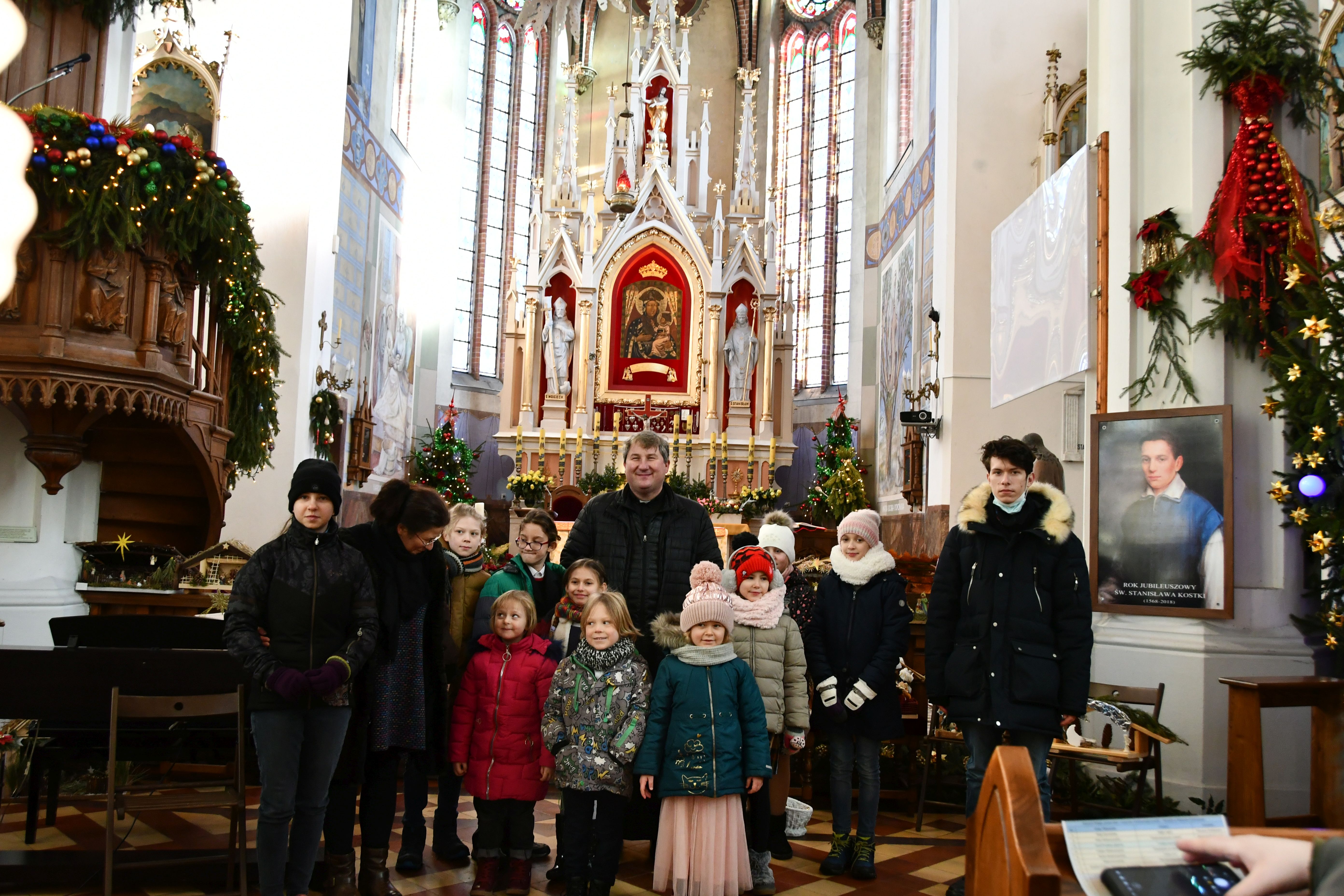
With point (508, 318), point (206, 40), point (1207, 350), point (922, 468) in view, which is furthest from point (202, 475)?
point (508, 318)

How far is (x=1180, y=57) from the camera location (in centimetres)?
588

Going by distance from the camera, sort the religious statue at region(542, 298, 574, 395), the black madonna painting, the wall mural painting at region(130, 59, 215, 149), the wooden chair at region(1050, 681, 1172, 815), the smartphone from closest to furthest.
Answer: the smartphone, the wooden chair at region(1050, 681, 1172, 815), the wall mural painting at region(130, 59, 215, 149), the religious statue at region(542, 298, 574, 395), the black madonna painting

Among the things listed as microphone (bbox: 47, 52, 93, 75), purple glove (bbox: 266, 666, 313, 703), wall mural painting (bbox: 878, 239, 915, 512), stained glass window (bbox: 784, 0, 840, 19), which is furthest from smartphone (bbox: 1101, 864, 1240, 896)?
stained glass window (bbox: 784, 0, 840, 19)

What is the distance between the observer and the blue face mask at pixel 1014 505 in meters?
3.98

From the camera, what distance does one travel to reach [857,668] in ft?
15.1

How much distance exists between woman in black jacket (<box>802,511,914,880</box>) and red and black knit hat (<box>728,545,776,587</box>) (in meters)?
0.33

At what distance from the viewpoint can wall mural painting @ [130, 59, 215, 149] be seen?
33.3ft

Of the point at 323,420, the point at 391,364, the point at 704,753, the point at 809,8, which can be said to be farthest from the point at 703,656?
the point at 809,8

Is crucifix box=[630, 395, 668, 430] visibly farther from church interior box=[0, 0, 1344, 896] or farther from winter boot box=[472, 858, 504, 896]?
winter boot box=[472, 858, 504, 896]

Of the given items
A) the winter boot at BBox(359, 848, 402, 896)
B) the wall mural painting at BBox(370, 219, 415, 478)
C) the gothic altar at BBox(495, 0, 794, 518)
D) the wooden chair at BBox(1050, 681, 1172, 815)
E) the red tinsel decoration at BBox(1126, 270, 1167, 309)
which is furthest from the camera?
the gothic altar at BBox(495, 0, 794, 518)

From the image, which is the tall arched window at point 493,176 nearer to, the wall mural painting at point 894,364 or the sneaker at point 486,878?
the wall mural painting at point 894,364

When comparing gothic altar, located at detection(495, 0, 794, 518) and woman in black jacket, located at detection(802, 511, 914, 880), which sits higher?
gothic altar, located at detection(495, 0, 794, 518)

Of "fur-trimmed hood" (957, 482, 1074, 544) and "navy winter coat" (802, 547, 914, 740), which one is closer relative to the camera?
"fur-trimmed hood" (957, 482, 1074, 544)

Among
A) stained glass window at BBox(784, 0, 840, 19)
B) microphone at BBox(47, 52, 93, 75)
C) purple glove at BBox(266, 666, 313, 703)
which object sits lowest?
purple glove at BBox(266, 666, 313, 703)
